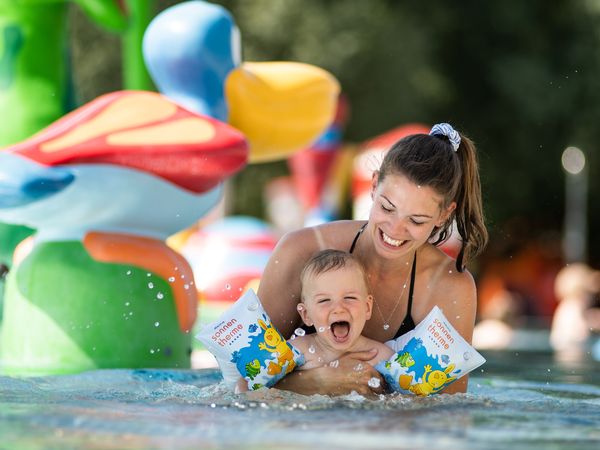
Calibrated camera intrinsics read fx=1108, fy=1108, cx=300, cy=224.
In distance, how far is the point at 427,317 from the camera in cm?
418

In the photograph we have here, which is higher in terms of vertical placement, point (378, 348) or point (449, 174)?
point (449, 174)

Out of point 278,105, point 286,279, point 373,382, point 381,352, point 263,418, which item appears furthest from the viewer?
point 278,105

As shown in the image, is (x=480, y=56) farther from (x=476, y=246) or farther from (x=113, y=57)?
(x=476, y=246)

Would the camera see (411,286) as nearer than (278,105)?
Yes

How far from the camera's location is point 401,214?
13.2ft

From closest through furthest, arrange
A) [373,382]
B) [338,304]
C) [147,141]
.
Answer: [338,304] → [373,382] → [147,141]

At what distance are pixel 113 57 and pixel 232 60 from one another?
11.6 metres

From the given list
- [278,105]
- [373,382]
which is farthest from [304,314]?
[278,105]

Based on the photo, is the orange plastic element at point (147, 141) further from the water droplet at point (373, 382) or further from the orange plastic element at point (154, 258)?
the water droplet at point (373, 382)

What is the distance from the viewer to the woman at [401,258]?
161 inches

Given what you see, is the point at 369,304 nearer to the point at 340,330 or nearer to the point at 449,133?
the point at 340,330

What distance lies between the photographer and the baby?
4.02 m

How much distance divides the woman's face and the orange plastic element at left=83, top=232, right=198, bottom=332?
61.1 inches

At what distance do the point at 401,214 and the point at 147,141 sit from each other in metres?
1.62
